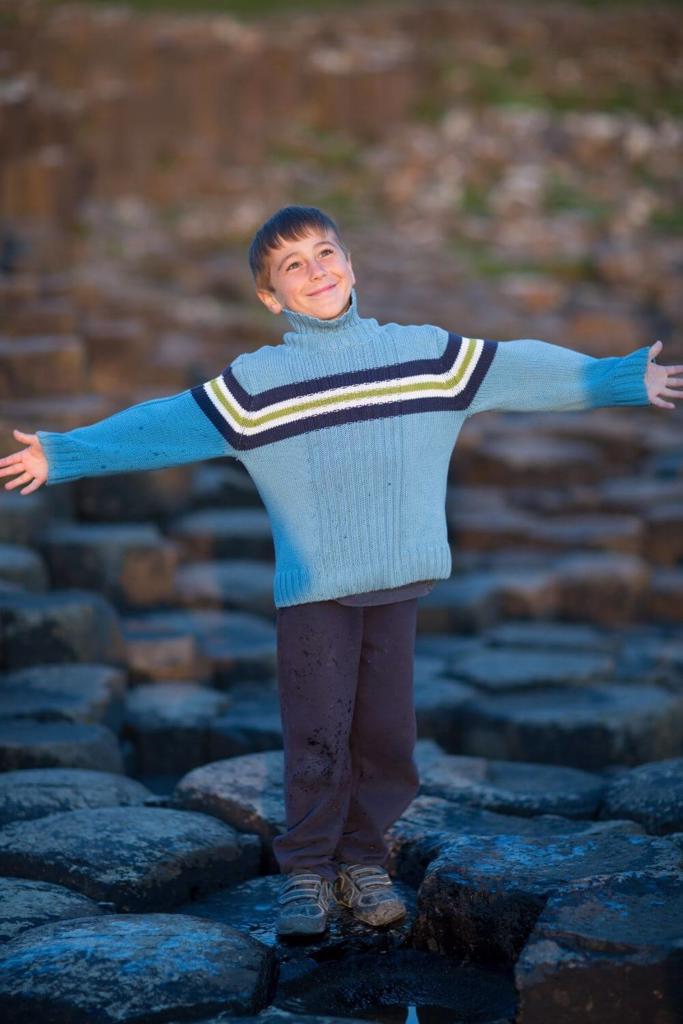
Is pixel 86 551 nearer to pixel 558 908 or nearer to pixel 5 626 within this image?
pixel 5 626

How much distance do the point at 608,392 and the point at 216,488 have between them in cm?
388

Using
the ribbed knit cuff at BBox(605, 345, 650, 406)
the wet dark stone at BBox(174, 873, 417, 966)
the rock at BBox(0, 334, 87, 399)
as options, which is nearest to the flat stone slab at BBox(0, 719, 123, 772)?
the wet dark stone at BBox(174, 873, 417, 966)

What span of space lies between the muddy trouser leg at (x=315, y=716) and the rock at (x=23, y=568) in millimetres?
2237

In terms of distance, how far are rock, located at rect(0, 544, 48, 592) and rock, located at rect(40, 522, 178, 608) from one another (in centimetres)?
27

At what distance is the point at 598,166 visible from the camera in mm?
21203

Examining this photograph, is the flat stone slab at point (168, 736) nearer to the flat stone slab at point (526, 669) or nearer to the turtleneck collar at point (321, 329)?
the flat stone slab at point (526, 669)

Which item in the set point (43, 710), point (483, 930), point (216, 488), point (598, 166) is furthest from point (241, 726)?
point (598, 166)

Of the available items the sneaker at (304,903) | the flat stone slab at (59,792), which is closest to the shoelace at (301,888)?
the sneaker at (304,903)

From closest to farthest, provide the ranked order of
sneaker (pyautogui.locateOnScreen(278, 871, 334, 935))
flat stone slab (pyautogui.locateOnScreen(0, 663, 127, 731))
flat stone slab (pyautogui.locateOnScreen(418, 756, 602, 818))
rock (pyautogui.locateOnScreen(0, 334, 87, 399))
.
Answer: sneaker (pyautogui.locateOnScreen(278, 871, 334, 935)) < flat stone slab (pyautogui.locateOnScreen(418, 756, 602, 818)) < flat stone slab (pyautogui.locateOnScreen(0, 663, 127, 731)) < rock (pyautogui.locateOnScreen(0, 334, 87, 399))

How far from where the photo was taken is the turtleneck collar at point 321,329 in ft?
9.18

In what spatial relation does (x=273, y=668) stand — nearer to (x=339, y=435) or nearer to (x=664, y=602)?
(x=664, y=602)

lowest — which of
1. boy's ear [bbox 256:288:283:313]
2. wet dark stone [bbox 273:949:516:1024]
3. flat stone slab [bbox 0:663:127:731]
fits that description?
wet dark stone [bbox 273:949:516:1024]

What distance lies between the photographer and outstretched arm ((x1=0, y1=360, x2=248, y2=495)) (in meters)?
2.80

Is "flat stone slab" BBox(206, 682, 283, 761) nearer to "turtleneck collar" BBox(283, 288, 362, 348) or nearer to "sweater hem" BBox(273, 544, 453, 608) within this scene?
"sweater hem" BBox(273, 544, 453, 608)
